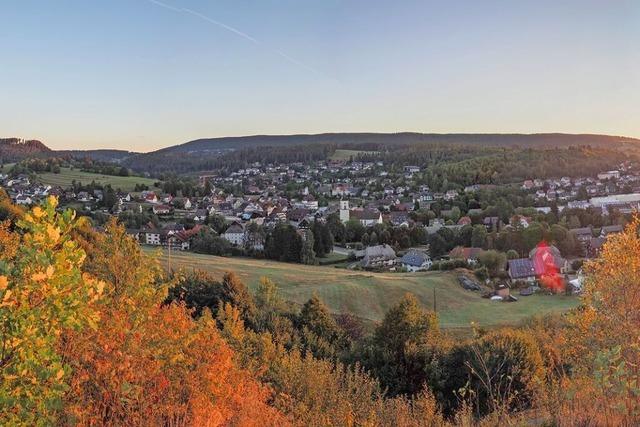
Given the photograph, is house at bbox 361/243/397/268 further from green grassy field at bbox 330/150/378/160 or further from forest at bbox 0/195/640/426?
green grassy field at bbox 330/150/378/160

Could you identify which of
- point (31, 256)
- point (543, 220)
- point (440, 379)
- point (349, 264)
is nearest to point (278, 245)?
point (349, 264)

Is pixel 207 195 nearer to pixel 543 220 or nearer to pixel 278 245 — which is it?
pixel 278 245

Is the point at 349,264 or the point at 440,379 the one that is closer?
the point at 440,379

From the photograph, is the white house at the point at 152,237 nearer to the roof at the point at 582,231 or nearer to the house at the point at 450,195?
the roof at the point at 582,231

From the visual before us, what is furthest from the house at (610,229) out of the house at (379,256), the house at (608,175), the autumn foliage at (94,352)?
the autumn foliage at (94,352)

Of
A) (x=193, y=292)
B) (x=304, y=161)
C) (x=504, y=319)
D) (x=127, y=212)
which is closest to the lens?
(x=193, y=292)

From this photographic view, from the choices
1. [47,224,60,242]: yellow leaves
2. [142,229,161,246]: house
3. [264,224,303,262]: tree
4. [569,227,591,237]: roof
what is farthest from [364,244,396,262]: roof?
[47,224,60,242]: yellow leaves
